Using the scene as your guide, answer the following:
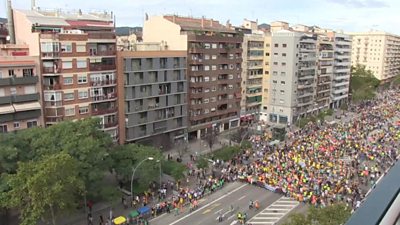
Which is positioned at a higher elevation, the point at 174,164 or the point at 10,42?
the point at 10,42

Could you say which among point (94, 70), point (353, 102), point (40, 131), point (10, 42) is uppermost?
point (10, 42)

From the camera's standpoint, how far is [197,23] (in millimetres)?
70312

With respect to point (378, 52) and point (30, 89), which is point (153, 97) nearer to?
point (30, 89)

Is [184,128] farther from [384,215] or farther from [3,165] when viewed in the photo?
[384,215]

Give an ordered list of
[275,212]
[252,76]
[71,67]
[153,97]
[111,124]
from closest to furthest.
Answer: [275,212], [71,67], [111,124], [153,97], [252,76]

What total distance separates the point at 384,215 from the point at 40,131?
3709 centimetres

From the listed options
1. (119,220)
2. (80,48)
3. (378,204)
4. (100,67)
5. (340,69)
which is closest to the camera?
(378,204)

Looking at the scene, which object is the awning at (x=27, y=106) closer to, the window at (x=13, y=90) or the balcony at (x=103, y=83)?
the window at (x=13, y=90)

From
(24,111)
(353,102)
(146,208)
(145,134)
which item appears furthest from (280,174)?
(353,102)

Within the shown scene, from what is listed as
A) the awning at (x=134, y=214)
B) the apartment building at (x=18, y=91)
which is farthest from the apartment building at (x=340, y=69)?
the awning at (x=134, y=214)

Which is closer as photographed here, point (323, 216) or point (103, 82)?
point (323, 216)

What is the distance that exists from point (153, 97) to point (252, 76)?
31.1 m

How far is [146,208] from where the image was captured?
35281mm

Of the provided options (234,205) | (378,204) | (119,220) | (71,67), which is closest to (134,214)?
(119,220)
